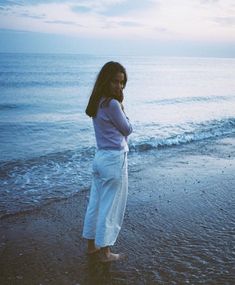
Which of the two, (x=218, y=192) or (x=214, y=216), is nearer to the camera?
(x=214, y=216)

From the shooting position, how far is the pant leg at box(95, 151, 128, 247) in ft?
11.1

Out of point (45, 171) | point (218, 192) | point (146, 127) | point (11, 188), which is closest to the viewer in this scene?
point (218, 192)

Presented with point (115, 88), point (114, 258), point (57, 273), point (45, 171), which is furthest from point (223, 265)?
point (45, 171)

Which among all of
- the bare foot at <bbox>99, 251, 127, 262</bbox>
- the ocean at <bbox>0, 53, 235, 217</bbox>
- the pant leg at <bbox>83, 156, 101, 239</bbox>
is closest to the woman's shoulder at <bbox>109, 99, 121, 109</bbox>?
the pant leg at <bbox>83, 156, 101, 239</bbox>

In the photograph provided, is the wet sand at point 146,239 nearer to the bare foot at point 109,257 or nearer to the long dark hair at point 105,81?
the bare foot at point 109,257

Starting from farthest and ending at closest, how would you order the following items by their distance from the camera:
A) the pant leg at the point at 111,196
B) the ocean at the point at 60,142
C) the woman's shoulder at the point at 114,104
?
the ocean at the point at 60,142
the pant leg at the point at 111,196
the woman's shoulder at the point at 114,104

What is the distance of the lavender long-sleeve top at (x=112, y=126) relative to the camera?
10.5ft

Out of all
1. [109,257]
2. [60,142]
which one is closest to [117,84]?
[109,257]

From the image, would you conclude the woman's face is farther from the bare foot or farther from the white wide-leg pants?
the bare foot

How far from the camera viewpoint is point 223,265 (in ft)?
11.9

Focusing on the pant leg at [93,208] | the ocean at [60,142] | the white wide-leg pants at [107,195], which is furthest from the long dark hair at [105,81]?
the ocean at [60,142]

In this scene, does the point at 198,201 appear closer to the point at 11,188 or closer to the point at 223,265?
the point at 223,265

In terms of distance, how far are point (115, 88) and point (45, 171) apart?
5050 mm

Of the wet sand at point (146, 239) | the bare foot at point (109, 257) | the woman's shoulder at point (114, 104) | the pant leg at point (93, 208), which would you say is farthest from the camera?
the bare foot at point (109, 257)
